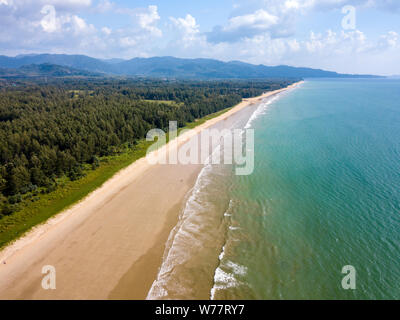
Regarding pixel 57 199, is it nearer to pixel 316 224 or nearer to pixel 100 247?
pixel 100 247

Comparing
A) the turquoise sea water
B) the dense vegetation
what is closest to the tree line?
the dense vegetation

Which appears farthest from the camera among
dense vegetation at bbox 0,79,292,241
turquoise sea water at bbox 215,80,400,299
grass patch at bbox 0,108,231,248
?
dense vegetation at bbox 0,79,292,241

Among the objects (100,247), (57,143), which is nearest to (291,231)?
(100,247)

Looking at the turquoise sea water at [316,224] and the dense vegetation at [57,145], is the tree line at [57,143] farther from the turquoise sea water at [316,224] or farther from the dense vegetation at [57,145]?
the turquoise sea water at [316,224]

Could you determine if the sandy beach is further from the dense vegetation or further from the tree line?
the tree line

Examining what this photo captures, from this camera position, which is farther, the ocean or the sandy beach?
the sandy beach

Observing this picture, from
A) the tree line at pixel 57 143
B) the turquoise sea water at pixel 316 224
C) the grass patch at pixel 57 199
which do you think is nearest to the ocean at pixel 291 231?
the turquoise sea water at pixel 316 224
